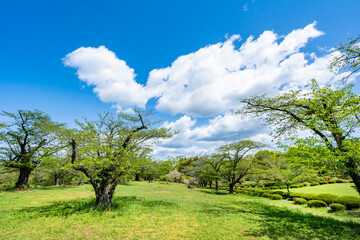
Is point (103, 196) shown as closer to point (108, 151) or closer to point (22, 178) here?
point (108, 151)

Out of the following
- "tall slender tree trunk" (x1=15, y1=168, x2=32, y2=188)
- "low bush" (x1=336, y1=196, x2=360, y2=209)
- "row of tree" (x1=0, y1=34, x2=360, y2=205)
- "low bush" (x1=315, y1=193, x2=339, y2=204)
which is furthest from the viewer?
"tall slender tree trunk" (x1=15, y1=168, x2=32, y2=188)

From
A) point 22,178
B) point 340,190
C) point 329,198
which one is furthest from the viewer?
point 340,190

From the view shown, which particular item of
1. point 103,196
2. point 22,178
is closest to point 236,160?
point 103,196

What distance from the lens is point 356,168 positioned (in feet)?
31.0

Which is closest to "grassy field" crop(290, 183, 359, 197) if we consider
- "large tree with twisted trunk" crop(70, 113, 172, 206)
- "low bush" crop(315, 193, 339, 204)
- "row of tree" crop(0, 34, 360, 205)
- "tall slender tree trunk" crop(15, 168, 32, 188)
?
"low bush" crop(315, 193, 339, 204)

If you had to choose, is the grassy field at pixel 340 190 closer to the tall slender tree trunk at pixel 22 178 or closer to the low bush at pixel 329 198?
the low bush at pixel 329 198

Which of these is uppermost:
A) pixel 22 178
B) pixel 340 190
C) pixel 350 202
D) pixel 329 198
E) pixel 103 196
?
pixel 103 196

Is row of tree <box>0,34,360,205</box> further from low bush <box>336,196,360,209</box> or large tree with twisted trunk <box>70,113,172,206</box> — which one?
low bush <box>336,196,360,209</box>

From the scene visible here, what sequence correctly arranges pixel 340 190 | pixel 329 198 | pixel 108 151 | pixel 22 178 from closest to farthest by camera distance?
pixel 108 151 → pixel 329 198 → pixel 22 178 → pixel 340 190

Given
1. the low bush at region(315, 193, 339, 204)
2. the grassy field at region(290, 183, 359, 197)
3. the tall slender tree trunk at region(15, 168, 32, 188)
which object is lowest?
the grassy field at region(290, 183, 359, 197)

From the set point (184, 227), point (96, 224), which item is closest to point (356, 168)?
point (184, 227)

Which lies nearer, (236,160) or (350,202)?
(350,202)

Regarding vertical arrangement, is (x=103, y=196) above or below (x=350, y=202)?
above

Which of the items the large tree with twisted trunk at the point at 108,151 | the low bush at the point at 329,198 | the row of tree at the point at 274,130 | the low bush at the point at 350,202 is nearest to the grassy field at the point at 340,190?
the low bush at the point at 329,198
